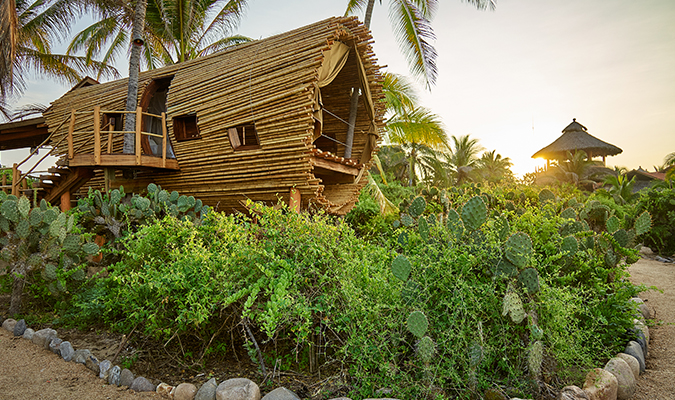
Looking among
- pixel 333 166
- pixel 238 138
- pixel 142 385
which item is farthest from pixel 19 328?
pixel 333 166

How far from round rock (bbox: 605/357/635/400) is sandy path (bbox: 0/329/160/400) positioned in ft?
12.0

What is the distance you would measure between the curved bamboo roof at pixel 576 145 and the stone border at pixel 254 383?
2375cm

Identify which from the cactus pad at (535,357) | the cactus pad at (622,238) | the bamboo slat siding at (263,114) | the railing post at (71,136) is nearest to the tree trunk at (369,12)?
the bamboo slat siding at (263,114)

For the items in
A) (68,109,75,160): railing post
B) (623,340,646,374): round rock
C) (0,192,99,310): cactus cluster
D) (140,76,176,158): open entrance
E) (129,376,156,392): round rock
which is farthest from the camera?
(140,76,176,158): open entrance

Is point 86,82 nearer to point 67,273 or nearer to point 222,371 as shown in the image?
point 67,273

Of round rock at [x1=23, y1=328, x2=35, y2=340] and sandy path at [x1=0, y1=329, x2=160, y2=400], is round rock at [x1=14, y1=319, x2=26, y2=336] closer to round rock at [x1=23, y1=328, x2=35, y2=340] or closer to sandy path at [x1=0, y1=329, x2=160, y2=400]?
round rock at [x1=23, y1=328, x2=35, y2=340]

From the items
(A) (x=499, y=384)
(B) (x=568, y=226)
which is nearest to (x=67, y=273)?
(A) (x=499, y=384)

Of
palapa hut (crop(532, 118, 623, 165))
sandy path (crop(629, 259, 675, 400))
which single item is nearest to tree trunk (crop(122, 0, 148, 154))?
sandy path (crop(629, 259, 675, 400))

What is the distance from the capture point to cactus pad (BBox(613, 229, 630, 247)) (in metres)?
4.64

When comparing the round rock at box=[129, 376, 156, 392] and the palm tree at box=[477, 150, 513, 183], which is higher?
the palm tree at box=[477, 150, 513, 183]

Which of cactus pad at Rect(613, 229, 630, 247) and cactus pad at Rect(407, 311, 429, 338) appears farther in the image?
cactus pad at Rect(613, 229, 630, 247)

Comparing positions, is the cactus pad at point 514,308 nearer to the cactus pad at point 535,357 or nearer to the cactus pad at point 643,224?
the cactus pad at point 535,357

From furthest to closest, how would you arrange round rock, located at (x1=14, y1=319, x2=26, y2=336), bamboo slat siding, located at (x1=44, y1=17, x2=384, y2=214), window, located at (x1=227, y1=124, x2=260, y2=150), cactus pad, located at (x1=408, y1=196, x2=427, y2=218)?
window, located at (x1=227, y1=124, x2=260, y2=150) < bamboo slat siding, located at (x1=44, y1=17, x2=384, y2=214) < cactus pad, located at (x1=408, y1=196, x2=427, y2=218) < round rock, located at (x1=14, y1=319, x2=26, y2=336)

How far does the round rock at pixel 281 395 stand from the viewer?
9.36 ft
